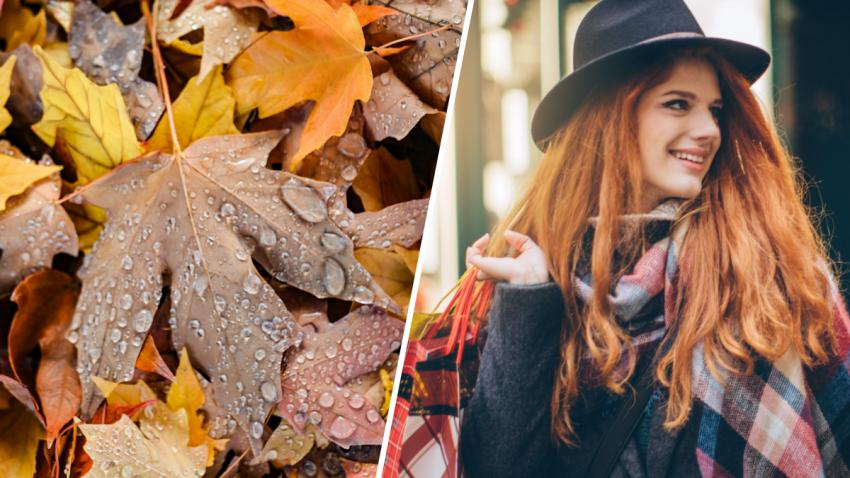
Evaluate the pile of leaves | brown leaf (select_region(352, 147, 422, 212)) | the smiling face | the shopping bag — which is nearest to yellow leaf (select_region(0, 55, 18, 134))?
the pile of leaves

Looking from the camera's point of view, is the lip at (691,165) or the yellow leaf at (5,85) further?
the yellow leaf at (5,85)

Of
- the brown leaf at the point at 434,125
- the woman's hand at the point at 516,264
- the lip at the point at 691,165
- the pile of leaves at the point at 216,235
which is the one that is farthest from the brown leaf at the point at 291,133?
the lip at the point at 691,165

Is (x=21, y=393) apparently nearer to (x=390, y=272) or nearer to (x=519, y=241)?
(x=390, y=272)

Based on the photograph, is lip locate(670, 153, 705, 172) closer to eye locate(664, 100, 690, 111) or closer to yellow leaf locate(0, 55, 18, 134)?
→ eye locate(664, 100, 690, 111)

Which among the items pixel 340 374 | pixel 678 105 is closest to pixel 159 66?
pixel 340 374

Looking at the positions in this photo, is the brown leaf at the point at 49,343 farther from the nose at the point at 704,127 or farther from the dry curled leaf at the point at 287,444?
the nose at the point at 704,127

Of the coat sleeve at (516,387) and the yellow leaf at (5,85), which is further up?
the yellow leaf at (5,85)

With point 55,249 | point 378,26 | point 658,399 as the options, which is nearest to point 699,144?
point 658,399

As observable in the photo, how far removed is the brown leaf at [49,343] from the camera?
0.40 meters

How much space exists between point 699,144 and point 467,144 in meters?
0.15

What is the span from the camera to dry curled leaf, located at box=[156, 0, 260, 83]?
38 centimetres

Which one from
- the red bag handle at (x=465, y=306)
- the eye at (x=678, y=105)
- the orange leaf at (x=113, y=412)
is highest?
the eye at (x=678, y=105)

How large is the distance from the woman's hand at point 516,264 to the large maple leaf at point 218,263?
10cm

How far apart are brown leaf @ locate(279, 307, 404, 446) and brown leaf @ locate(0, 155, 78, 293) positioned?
249 millimetres
